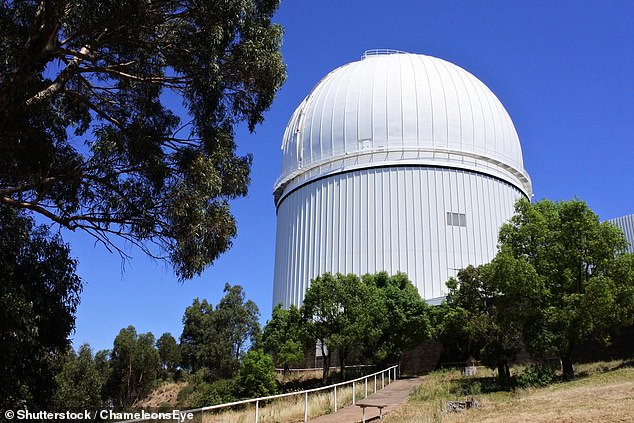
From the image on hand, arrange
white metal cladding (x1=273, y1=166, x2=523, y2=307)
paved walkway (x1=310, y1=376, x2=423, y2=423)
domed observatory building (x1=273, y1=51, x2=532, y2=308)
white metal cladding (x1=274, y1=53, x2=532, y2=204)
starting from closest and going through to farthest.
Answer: paved walkway (x1=310, y1=376, x2=423, y2=423)
white metal cladding (x1=273, y1=166, x2=523, y2=307)
domed observatory building (x1=273, y1=51, x2=532, y2=308)
white metal cladding (x1=274, y1=53, x2=532, y2=204)

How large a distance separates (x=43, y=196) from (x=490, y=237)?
30346 millimetres

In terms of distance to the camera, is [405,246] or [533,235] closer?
[533,235]

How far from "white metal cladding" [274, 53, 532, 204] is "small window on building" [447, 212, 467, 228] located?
3314 mm

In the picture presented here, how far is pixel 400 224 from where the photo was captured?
36.9 metres

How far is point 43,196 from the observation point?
13477mm

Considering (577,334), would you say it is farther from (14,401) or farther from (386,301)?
(14,401)

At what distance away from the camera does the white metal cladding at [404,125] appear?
126ft

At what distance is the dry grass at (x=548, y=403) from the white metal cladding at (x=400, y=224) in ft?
49.3

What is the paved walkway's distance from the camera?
14.1 meters

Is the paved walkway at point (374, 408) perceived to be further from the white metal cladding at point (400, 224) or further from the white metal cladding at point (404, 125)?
the white metal cladding at point (404, 125)

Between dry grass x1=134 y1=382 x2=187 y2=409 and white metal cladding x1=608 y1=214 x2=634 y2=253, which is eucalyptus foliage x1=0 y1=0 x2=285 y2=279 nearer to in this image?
dry grass x1=134 y1=382 x2=187 y2=409

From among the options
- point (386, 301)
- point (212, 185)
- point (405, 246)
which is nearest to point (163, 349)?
point (405, 246)

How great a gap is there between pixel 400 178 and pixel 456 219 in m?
4.47

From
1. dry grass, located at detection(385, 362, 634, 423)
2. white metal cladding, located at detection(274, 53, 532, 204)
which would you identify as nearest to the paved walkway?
dry grass, located at detection(385, 362, 634, 423)
